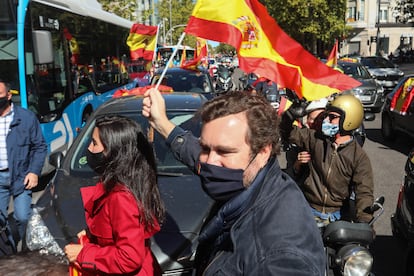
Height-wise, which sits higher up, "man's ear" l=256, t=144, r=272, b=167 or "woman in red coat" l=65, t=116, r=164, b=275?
"man's ear" l=256, t=144, r=272, b=167

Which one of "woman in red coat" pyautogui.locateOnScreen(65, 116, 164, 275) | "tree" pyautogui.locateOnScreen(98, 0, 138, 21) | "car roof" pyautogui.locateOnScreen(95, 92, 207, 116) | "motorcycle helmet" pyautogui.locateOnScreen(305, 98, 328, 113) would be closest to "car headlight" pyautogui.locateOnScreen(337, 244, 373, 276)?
"woman in red coat" pyautogui.locateOnScreen(65, 116, 164, 275)

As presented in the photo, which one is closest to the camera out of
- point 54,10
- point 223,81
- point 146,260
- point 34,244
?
point 146,260

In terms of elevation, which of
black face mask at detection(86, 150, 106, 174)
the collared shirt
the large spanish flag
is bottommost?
the collared shirt

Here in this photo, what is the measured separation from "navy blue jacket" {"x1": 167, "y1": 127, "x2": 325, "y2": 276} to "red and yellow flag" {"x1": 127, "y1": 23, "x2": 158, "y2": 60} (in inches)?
329

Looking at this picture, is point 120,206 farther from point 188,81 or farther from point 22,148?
point 188,81

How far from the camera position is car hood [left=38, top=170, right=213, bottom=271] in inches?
120

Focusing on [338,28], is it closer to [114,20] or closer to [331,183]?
[114,20]

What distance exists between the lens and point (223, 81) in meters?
19.1

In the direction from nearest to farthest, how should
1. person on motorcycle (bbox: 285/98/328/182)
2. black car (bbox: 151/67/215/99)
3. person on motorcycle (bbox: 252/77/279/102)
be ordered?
person on motorcycle (bbox: 285/98/328/182) → person on motorcycle (bbox: 252/77/279/102) → black car (bbox: 151/67/215/99)

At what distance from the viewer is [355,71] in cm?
1691

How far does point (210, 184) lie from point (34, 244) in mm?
1547

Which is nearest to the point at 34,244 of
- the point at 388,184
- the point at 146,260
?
the point at 146,260

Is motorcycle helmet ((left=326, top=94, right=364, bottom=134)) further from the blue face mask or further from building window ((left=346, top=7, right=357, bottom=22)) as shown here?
building window ((left=346, top=7, right=357, bottom=22))

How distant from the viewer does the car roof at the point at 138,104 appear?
5000 millimetres
